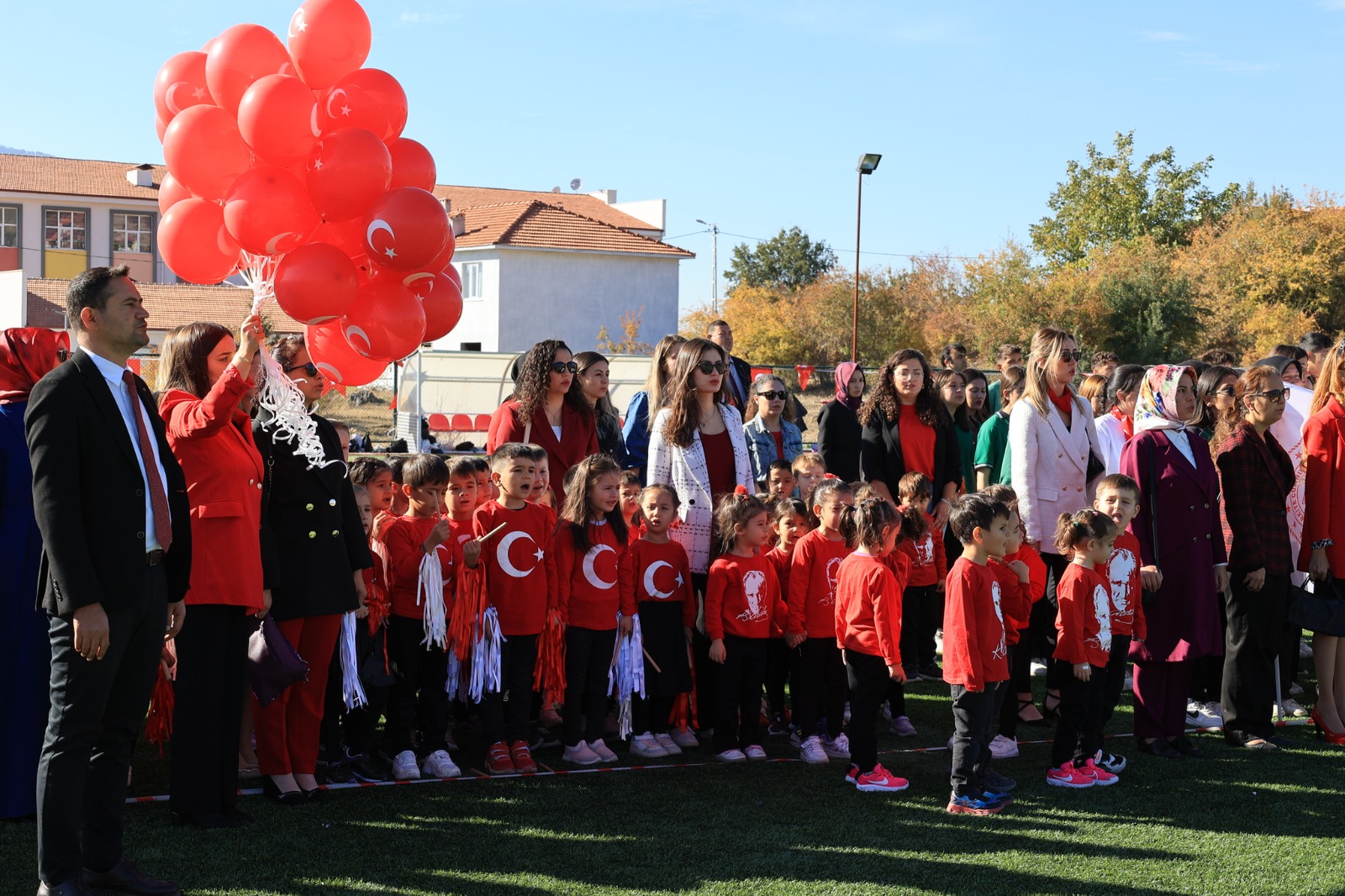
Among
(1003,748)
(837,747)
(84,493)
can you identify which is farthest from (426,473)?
(1003,748)

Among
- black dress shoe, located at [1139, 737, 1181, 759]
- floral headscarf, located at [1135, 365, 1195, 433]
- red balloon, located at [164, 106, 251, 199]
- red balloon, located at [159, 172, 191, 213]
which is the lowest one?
black dress shoe, located at [1139, 737, 1181, 759]

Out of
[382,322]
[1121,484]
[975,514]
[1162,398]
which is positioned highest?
[382,322]

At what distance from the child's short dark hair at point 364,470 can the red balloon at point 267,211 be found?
4.77 ft

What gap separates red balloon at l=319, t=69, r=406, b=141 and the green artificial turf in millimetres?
2703

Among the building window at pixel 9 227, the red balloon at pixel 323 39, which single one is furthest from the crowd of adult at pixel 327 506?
the building window at pixel 9 227

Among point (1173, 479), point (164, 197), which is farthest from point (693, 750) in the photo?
point (164, 197)

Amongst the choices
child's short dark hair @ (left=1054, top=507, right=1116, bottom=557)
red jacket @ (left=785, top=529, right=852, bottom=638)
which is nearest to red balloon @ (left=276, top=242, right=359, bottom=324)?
red jacket @ (left=785, top=529, right=852, bottom=638)

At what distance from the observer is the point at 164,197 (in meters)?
5.09

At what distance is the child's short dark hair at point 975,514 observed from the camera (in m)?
5.23

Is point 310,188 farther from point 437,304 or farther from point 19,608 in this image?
point 19,608

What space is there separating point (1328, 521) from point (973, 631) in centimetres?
→ 270

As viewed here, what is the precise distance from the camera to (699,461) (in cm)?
651

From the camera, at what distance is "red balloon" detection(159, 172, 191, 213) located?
498 centimetres

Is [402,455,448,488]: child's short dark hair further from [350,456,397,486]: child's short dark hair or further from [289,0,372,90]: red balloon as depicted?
[289,0,372,90]: red balloon
